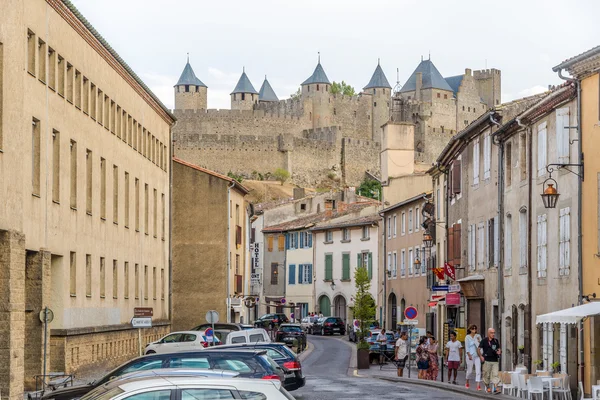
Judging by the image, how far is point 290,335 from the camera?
5106 centimetres

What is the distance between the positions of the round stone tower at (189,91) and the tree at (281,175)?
27876 millimetres

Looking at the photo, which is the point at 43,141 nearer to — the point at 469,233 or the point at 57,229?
the point at 57,229

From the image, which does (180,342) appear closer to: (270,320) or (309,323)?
(270,320)

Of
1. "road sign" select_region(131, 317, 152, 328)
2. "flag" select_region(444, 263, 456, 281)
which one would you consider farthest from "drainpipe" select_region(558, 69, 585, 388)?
"flag" select_region(444, 263, 456, 281)

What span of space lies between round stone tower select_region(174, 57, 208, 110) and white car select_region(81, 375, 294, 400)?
14613 cm

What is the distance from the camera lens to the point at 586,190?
24.2m

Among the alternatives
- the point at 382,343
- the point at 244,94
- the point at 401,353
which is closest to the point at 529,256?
the point at 401,353

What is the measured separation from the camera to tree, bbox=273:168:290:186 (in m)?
130

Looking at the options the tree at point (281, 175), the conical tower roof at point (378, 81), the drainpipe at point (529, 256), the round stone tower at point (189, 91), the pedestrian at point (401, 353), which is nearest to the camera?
the drainpipe at point (529, 256)

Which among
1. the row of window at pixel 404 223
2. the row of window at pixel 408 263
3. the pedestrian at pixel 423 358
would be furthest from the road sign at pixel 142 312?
the row of window at pixel 404 223

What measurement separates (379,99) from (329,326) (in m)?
88.8

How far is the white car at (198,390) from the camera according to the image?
998 cm

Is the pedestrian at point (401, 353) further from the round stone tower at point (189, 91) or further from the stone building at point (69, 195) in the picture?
the round stone tower at point (189, 91)

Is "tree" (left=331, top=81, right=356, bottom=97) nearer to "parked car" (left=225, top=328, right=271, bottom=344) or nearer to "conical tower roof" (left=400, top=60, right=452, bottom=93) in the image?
"conical tower roof" (left=400, top=60, right=452, bottom=93)
